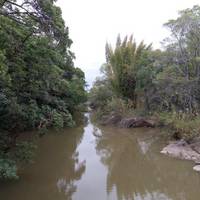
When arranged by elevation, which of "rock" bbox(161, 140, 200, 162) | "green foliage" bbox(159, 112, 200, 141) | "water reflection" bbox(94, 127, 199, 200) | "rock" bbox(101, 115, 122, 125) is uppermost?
"rock" bbox(101, 115, 122, 125)

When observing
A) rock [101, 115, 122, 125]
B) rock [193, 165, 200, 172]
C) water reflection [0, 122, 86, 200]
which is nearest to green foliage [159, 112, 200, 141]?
rock [193, 165, 200, 172]

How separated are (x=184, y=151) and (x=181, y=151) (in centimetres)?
9

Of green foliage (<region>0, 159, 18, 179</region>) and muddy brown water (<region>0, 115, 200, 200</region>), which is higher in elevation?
green foliage (<region>0, 159, 18, 179</region>)

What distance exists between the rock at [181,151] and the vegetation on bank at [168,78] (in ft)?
1.32

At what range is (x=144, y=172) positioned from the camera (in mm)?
7152

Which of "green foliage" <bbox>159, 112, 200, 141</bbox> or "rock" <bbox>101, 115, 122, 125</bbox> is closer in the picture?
"green foliage" <bbox>159, 112, 200, 141</bbox>

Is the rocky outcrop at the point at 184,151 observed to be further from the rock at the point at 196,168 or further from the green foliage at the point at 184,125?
the green foliage at the point at 184,125

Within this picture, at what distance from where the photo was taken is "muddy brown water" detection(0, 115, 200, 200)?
5.75 m

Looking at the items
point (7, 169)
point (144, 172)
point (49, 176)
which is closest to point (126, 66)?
point (144, 172)

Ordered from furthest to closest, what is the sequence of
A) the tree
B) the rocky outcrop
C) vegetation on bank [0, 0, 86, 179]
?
the tree, the rocky outcrop, vegetation on bank [0, 0, 86, 179]

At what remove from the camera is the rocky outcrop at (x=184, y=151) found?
310 inches

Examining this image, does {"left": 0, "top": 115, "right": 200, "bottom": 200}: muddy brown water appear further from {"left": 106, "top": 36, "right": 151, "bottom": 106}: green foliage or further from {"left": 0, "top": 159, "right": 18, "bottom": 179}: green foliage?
{"left": 106, "top": 36, "right": 151, "bottom": 106}: green foliage

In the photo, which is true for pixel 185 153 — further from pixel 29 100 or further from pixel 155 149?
pixel 29 100

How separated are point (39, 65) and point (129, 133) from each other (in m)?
7.65
